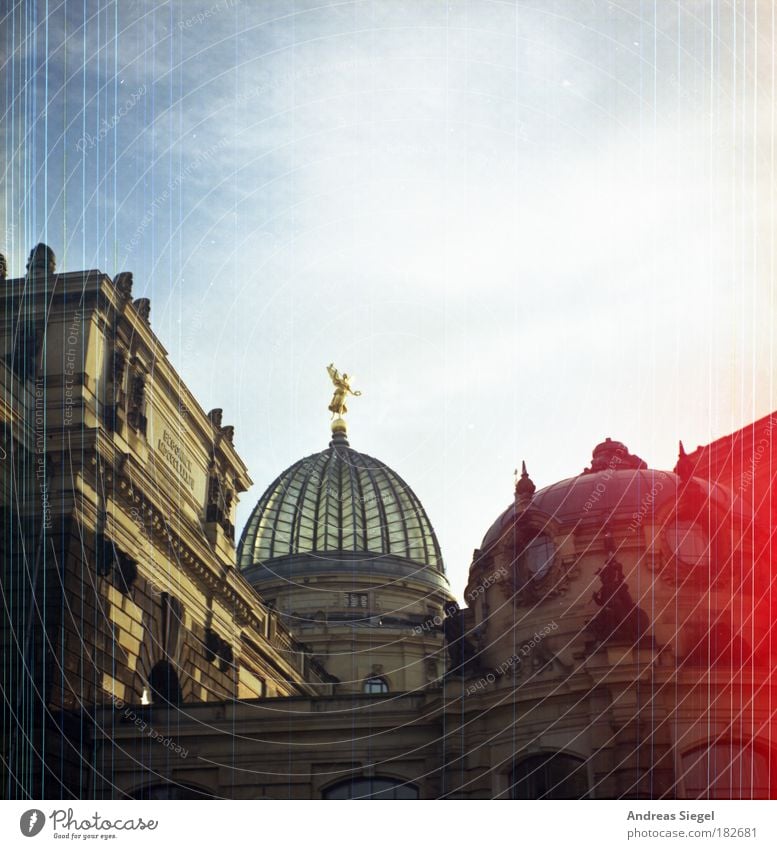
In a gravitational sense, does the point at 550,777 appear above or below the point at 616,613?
below

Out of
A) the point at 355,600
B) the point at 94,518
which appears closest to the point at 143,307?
the point at 94,518

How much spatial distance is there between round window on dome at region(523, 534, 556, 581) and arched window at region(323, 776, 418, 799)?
→ 7562mm

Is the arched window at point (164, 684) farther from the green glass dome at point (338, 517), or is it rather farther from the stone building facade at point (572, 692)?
the green glass dome at point (338, 517)

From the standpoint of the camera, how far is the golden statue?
7556 centimetres

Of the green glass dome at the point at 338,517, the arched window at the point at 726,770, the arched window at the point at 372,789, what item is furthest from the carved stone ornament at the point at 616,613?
the green glass dome at the point at 338,517

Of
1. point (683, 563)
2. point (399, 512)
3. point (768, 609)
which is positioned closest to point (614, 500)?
point (683, 563)

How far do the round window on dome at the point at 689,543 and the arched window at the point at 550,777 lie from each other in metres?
7.82

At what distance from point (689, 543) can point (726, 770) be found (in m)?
8.09

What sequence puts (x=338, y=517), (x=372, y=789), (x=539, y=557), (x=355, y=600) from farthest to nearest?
(x=338, y=517), (x=355, y=600), (x=539, y=557), (x=372, y=789)
